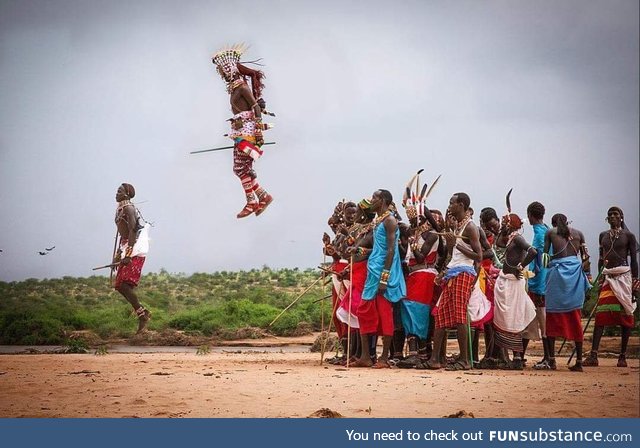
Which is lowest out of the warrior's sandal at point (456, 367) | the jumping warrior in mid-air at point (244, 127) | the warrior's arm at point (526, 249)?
the warrior's sandal at point (456, 367)

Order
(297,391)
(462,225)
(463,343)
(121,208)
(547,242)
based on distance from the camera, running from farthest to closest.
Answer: (121,208)
(547,242)
(463,343)
(462,225)
(297,391)

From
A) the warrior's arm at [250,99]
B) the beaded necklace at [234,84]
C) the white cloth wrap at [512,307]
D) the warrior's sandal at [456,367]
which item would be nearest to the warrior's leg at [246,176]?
the warrior's arm at [250,99]

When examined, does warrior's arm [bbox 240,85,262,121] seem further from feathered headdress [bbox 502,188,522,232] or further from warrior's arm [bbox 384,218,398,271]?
feathered headdress [bbox 502,188,522,232]

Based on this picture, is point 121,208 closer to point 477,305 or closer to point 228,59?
point 228,59

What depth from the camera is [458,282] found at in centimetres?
989

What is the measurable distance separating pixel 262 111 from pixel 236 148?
0.60 metres

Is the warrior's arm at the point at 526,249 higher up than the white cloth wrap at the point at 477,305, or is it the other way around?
the warrior's arm at the point at 526,249

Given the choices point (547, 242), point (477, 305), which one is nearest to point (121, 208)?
point (477, 305)

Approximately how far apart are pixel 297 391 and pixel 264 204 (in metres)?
2.65

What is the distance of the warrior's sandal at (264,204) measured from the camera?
10211mm

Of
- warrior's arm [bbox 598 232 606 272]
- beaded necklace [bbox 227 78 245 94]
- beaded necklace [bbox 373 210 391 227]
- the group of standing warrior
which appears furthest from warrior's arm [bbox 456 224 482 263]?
beaded necklace [bbox 227 78 245 94]

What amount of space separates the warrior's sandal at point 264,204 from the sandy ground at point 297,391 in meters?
1.83

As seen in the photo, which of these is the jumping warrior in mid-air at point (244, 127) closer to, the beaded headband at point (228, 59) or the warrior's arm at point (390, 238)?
the beaded headband at point (228, 59)

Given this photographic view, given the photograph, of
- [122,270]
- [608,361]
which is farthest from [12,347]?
[608,361]
